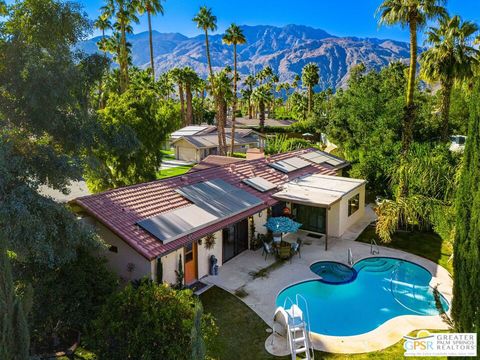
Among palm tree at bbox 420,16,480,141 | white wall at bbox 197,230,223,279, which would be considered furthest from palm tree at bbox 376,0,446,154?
white wall at bbox 197,230,223,279

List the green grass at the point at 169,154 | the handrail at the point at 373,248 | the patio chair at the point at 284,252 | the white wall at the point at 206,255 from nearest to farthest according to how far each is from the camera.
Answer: the white wall at the point at 206,255 < the patio chair at the point at 284,252 < the handrail at the point at 373,248 < the green grass at the point at 169,154

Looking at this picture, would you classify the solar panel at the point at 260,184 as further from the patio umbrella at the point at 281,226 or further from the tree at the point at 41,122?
the tree at the point at 41,122

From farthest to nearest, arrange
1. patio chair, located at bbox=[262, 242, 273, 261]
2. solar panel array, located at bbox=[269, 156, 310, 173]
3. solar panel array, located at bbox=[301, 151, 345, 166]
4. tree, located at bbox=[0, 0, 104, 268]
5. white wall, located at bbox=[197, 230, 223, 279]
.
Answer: solar panel array, located at bbox=[301, 151, 345, 166] < solar panel array, located at bbox=[269, 156, 310, 173] < patio chair, located at bbox=[262, 242, 273, 261] < white wall, located at bbox=[197, 230, 223, 279] < tree, located at bbox=[0, 0, 104, 268]

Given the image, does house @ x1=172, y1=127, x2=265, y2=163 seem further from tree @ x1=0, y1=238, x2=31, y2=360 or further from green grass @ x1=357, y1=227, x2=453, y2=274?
tree @ x1=0, y1=238, x2=31, y2=360

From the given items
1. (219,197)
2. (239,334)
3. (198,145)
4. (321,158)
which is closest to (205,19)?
(198,145)

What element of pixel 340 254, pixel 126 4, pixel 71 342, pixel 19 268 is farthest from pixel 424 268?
pixel 126 4

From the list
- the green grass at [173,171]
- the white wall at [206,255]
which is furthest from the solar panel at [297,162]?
the green grass at [173,171]
